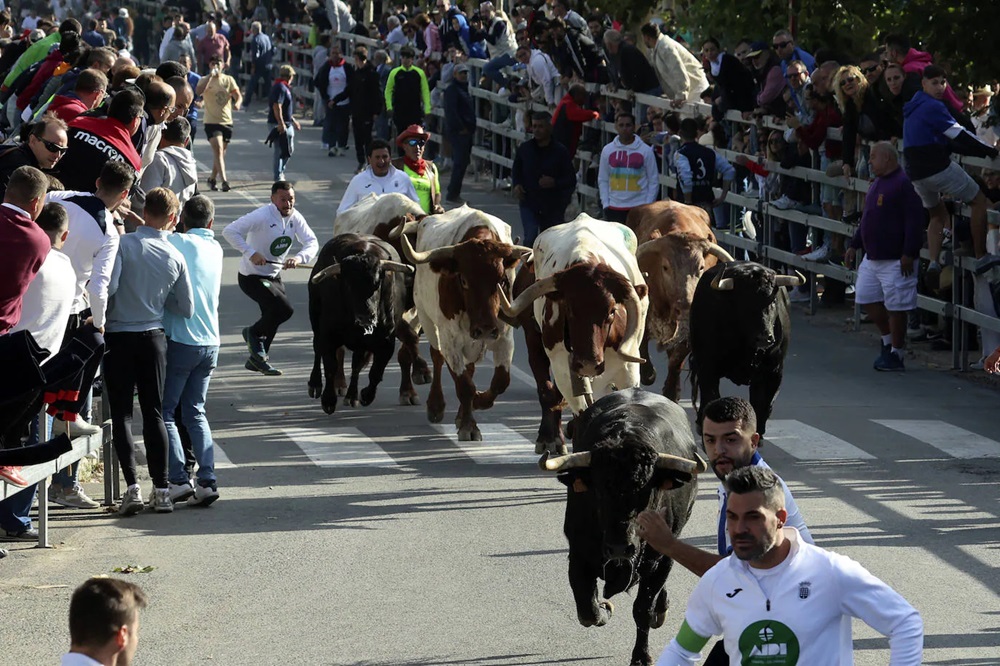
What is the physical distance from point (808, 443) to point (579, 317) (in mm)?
2834

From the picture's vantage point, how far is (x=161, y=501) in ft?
39.5

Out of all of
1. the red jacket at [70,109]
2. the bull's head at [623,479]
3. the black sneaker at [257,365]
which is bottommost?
the black sneaker at [257,365]

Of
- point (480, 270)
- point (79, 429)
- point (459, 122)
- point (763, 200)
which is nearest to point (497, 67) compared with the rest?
point (459, 122)

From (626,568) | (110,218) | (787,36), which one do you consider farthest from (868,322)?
(626,568)

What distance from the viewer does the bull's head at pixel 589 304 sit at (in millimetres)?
12742

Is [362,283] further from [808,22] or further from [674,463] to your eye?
[808,22]

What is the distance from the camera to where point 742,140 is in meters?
22.5

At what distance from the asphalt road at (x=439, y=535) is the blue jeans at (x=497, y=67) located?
14.1 metres

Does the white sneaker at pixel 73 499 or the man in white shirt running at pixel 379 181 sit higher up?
the man in white shirt running at pixel 379 181

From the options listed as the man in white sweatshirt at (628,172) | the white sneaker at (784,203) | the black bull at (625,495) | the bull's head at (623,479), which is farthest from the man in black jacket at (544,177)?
the bull's head at (623,479)

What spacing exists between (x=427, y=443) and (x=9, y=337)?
18.7 feet

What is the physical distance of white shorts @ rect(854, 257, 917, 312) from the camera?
17703mm

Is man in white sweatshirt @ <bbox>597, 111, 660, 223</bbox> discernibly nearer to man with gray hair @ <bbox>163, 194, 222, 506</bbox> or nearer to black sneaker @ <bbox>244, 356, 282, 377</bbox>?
black sneaker @ <bbox>244, 356, 282, 377</bbox>

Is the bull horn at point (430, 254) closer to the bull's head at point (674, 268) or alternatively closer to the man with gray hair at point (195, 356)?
the bull's head at point (674, 268)
